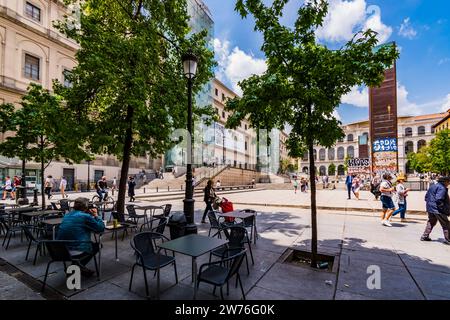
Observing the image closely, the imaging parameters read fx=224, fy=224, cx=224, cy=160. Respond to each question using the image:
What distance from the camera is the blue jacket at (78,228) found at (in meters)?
3.99

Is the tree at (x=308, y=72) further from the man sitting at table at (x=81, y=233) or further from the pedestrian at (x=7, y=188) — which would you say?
the pedestrian at (x=7, y=188)

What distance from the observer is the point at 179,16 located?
32.5 feet

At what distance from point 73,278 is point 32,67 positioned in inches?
1183

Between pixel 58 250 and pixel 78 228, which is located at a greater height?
pixel 78 228

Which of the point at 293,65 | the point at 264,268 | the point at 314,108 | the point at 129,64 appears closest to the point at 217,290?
the point at 264,268

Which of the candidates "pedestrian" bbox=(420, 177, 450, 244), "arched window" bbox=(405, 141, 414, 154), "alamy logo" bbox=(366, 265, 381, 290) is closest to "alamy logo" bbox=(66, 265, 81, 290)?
"alamy logo" bbox=(366, 265, 381, 290)

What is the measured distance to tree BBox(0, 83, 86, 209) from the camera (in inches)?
289

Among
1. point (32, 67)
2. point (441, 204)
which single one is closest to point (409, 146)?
point (441, 204)

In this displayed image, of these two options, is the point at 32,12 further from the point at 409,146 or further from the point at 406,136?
the point at 409,146

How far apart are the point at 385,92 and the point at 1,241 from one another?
30.9 m

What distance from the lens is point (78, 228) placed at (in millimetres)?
4043

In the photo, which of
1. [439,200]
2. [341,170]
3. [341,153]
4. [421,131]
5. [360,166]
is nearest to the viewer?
[439,200]

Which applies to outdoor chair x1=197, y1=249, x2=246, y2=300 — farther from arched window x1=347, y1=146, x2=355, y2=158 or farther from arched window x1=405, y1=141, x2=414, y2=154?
arched window x1=347, y1=146, x2=355, y2=158

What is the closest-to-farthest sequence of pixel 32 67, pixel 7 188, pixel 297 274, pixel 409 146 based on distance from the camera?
pixel 297 274 < pixel 7 188 < pixel 32 67 < pixel 409 146
